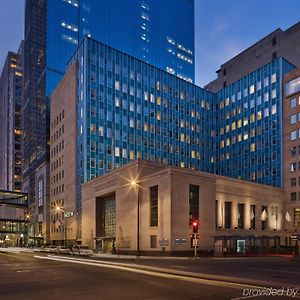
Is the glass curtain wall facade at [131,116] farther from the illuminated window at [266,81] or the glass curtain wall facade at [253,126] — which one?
the illuminated window at [266,81]

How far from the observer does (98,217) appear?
84.0m

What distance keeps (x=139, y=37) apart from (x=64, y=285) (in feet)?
539

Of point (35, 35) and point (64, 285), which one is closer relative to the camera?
point (64, 285)

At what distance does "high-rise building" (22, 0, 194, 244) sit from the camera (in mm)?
149000

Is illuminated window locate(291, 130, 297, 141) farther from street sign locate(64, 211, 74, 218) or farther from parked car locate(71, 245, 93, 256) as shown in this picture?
parked car locate(71, 245, 93, 256)

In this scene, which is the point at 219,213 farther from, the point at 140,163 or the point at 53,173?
the point at 53,173

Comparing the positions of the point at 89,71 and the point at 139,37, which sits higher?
the point at 139,37

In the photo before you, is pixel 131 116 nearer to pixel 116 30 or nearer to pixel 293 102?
pixel 293 102

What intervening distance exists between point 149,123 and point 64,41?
68036 mm

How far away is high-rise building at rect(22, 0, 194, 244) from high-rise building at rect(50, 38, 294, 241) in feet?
98.1

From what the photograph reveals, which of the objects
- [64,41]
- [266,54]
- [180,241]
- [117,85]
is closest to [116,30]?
[64,41]

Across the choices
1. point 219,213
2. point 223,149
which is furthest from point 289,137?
point 219,213

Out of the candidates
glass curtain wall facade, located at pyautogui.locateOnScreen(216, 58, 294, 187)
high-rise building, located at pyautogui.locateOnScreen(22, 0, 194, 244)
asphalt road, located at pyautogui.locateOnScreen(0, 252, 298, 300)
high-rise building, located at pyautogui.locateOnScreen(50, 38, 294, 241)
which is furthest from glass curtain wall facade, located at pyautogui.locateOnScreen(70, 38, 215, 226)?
asphalt road, located at pyautogui.locateOnScreen(0, 252, 298, 300)

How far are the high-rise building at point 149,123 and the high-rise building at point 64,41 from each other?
29896mm
